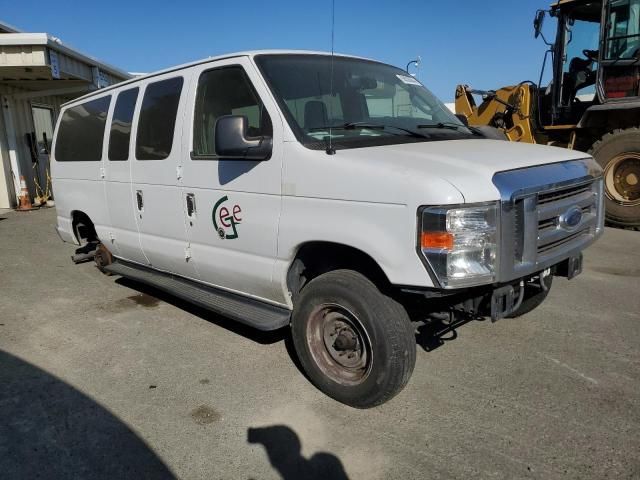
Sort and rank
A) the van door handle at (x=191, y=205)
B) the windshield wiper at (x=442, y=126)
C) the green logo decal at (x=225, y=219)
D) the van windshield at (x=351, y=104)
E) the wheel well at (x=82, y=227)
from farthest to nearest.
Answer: the wheel well at (x=82, y=227) → the van door handle at (x=191, y=205) → the windshield wiper at (x=442, y=126) → the green logo decal at (x=225, y=219) → the van windshield at (x=351, y=104)

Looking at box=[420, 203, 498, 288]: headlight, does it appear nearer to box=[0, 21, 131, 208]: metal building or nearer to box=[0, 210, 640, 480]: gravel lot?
box=[0, 210, 640, 480]: gravel lot

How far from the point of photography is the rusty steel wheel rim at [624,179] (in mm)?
8211

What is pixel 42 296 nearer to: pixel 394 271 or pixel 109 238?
pixel 109 238

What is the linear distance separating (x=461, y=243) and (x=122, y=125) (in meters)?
3.62

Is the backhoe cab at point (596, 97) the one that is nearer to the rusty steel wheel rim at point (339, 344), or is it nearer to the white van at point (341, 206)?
the white van at point (341, 206)

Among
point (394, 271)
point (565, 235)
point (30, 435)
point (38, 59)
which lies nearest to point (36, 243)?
point (38, 59)

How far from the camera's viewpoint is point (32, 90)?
13.6 m

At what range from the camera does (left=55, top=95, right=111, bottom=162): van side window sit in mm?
5219

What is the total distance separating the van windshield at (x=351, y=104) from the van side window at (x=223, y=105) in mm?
170

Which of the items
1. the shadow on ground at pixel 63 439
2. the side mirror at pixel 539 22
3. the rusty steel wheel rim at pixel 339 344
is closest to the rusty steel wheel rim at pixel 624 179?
the side mirror at pixel 539 22

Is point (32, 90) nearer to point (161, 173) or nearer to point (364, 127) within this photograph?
point (161, 173)

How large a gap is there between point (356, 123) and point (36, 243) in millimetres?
7287

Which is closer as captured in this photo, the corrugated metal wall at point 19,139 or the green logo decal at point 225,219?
the green logo decal at point 225,219

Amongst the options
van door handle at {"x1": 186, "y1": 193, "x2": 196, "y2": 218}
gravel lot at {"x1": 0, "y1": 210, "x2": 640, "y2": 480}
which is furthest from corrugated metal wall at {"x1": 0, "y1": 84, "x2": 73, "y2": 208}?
van door handle at {"x1": 186, "y1": 193, "x2": 196, "y2": 218}
